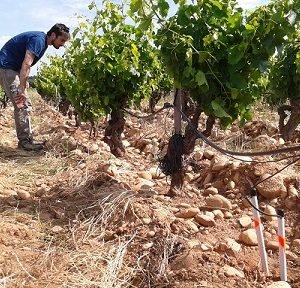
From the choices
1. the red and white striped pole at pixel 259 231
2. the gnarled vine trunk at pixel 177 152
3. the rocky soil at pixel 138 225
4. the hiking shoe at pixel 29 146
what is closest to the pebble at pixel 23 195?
the rocky soil at pixel 138 225

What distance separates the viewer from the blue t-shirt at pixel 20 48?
554 centimetres

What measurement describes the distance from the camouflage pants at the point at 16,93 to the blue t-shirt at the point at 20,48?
10 cm

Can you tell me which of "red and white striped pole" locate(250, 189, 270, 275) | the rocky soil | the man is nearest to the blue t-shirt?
the man

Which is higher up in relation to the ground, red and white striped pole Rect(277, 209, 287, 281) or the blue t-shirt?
the blue t-shirt

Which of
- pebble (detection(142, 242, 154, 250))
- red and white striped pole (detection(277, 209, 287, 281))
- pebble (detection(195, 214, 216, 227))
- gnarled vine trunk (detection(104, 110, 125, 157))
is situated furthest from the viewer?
gnarled vine trunk (detection(104, 110, 125, 157))

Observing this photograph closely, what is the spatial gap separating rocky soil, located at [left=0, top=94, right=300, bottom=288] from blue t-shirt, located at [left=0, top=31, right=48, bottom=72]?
1.43 meters

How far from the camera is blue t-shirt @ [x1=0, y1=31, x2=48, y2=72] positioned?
5.54m

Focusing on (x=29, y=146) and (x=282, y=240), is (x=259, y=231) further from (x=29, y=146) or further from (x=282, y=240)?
(x=29, y=146)

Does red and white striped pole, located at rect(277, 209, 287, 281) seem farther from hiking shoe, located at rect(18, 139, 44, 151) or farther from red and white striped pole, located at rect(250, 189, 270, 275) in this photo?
hiking shoe, located at rect(18, 139, 44, 151)

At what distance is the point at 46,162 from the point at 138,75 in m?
1.64

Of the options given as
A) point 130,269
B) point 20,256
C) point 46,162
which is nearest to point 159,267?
point 130,269

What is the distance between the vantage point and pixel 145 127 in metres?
8.32

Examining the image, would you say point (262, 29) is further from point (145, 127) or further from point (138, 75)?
point (145, 127)

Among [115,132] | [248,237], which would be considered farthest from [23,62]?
[248,237]
